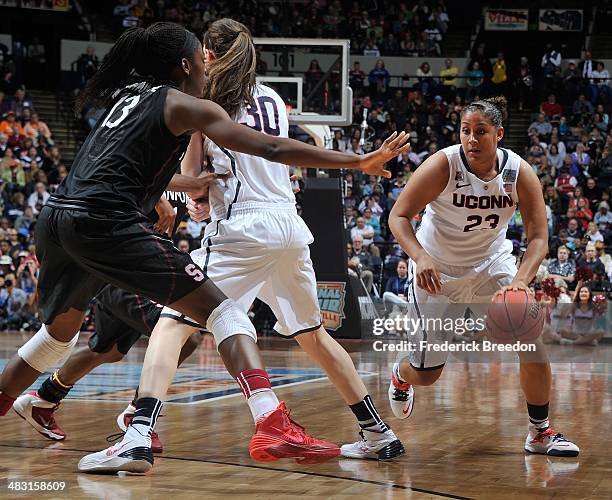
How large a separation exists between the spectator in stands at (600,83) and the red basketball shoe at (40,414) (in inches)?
768

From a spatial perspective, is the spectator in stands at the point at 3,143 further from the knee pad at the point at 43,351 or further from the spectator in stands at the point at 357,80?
the knee pad at the point at 43,351

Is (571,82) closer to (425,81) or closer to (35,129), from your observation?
(425,81)

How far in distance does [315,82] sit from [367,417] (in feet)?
31.5

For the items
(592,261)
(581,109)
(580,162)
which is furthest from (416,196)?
(581,109)

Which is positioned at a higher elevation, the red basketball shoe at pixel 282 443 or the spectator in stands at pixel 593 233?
the red basketball shoe at pixel 282 443

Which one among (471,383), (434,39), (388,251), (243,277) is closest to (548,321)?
(388,251)

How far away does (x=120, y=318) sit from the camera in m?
5.28

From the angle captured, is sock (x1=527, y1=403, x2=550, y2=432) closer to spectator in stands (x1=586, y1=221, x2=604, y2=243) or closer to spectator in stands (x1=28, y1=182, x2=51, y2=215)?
spectator in stands (x1=586, y1=221, x2=604, y2=243)

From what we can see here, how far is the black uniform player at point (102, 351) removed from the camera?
513 centimetres

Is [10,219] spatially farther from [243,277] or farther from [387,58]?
[243,277]

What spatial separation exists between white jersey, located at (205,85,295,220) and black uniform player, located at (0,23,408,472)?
0.43 metres

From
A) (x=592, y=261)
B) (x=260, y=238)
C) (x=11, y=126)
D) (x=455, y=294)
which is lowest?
(x=592, y=261)

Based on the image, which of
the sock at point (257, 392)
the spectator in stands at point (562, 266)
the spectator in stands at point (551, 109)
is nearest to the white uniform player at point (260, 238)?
the sock at point (257, 392)

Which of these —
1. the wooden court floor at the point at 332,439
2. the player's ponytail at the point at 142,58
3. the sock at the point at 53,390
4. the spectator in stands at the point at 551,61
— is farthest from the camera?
the spectator in stands at the point at 551,61
